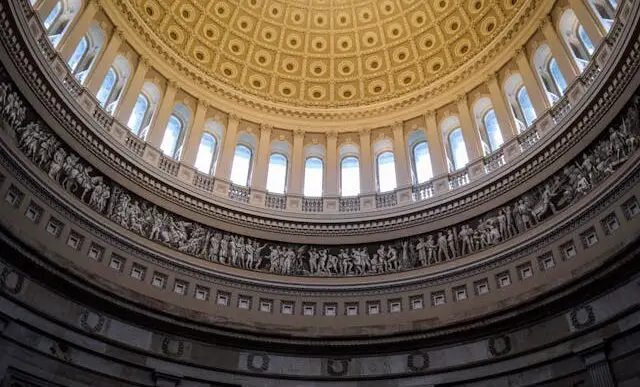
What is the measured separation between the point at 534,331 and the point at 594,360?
2.37 meters

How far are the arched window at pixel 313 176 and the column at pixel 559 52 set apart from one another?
1176 centimetres

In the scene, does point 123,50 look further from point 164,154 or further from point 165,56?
point 164,154

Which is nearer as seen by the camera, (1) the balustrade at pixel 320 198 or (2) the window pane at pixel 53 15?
(1) the balustrade at pixel 320 198

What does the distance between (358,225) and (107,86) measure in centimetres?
1259

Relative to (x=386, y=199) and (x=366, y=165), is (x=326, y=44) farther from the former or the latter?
(x=386, y=199)

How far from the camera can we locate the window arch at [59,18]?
21.8 meters

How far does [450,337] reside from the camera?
1973 cm

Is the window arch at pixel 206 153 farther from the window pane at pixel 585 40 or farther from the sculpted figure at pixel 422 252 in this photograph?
the window pane at pixel 585 40

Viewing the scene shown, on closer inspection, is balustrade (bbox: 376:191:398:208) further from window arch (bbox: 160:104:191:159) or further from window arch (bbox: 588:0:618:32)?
window arch (bbox: 588:0:618:32)

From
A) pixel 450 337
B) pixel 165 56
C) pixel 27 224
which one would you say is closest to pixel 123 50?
pixel 165 56

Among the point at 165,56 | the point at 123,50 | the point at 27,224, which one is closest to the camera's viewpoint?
the point at 27,224

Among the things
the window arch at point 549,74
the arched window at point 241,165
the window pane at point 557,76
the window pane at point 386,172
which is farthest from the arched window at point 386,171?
the window pane at point 557,76

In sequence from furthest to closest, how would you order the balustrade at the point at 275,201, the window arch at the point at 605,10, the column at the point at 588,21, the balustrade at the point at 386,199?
the balustrade at the point at 275,201 < the balustrade at the point at 386,199 < the column at the point at 588,21 < the window arch at the point at 605,10

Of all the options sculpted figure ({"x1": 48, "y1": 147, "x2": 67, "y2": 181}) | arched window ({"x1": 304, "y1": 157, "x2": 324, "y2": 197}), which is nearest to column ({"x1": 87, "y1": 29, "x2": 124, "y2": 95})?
sculpted figure ({"x1": 48, "y1": 147, "x2": 67, "y2": 181})
